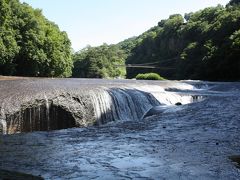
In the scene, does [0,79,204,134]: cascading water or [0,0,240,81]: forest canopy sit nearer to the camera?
[0,79,204,134]: cascading water

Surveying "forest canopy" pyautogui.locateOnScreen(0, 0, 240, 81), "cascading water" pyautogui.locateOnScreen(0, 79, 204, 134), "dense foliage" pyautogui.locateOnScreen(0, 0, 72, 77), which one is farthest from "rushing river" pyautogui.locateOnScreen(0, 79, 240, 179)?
"forest canopy" pyautogui.locateOnScreen(0, 0, 240, 81)

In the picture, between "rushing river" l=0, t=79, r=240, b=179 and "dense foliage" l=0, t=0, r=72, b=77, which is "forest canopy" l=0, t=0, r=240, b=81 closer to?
"dense foliage" l=0, t=0, r=72, b=77

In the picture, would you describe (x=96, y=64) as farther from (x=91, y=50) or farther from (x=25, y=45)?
(x=25, y=45)

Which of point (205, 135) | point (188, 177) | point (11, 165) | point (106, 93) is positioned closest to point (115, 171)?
point (188, 177)

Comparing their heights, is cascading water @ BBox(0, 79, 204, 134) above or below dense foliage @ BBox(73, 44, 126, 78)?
below

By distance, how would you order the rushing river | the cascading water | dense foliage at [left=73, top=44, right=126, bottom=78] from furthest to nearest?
1. dense foliage at [left=73, top=44, right=126, bottom=78]
2. the cascading water
3. the rushing river

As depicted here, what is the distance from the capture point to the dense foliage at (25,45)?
1730 inches

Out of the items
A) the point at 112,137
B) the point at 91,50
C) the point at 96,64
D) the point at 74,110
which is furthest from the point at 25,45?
the point at 91,50

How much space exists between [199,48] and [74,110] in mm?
72449

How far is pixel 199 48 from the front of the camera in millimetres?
85000

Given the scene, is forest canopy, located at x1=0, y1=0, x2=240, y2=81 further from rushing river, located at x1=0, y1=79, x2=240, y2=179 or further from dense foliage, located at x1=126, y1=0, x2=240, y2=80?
rushing river, located at x1=0, y1=79, x2=240, y2=179

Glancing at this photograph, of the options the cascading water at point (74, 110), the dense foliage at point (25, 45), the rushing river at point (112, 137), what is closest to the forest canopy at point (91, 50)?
the dense foliage at point (25, 45)

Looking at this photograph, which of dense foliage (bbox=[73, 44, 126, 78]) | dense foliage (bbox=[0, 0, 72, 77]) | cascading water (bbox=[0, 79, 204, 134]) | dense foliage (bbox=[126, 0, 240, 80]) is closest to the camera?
cascading water (bbox=[0, 79, 204, 134])

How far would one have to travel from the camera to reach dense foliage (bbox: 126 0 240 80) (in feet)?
201
